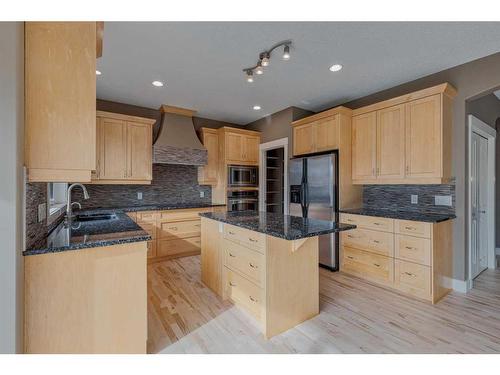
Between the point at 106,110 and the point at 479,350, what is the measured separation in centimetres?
519

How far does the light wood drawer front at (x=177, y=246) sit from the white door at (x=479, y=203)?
13.0 ft

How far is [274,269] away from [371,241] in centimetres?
174

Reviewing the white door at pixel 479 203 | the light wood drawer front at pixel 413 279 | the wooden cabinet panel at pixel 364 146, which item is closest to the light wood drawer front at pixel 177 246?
the wooden cabinet panel at pixel 364 146

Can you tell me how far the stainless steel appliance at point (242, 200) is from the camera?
181 inches

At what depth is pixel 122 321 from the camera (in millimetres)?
1519

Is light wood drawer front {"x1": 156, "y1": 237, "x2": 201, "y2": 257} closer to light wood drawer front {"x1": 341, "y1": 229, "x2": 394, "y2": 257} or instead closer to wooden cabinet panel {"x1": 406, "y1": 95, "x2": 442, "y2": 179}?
light wood drawer front {"x1": 341, "y1": 229, "x2": 394, "y2": 257}

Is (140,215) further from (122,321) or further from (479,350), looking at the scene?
(479,350)

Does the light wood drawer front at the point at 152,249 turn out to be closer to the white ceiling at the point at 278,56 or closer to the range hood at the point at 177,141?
the range hood at the point at 177,141

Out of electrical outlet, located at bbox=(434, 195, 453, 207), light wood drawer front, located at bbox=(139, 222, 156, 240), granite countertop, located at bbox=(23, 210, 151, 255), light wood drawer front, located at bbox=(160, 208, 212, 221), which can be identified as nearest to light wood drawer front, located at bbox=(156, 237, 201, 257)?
light wood drawer front, located at bbox=(139, 222, 156, 240)

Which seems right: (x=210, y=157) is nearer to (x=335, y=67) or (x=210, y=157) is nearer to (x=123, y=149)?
(x=123, y=149)

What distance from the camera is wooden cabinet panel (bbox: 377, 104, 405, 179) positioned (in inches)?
115

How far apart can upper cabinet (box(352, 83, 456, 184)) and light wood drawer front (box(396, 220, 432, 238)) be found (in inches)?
20.7
